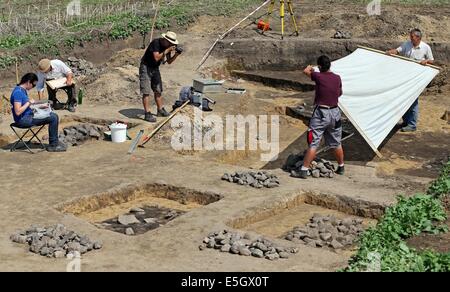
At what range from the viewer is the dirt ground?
8.13 metres

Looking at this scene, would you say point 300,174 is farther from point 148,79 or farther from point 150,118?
point 148,79

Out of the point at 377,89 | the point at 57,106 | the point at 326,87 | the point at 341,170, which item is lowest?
the point at 57,106

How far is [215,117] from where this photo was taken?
14133 millimetres

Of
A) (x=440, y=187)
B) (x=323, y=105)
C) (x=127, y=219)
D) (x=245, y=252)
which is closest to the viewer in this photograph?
(x=245, y=252)

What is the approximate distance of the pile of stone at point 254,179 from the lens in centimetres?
1063

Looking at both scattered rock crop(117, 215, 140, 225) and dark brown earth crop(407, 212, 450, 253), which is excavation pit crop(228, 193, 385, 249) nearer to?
dark brown earth crop(407, 212, 450, 253)

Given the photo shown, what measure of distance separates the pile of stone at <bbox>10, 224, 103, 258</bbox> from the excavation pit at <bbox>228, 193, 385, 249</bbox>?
1880mm

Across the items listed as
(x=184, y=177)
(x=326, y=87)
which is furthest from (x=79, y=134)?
(x=326, y=87)

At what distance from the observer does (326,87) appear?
10836 mm

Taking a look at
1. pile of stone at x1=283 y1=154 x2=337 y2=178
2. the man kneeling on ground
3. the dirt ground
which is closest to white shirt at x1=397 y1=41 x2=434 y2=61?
the dirt ground

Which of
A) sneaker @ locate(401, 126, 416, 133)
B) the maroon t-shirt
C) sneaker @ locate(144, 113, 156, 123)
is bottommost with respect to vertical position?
sneaker @ locate(401, 126, 416, 133)

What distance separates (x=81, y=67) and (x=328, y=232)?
1066cm

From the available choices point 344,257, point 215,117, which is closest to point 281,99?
point 215,117

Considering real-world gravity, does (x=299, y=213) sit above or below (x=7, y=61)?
below
